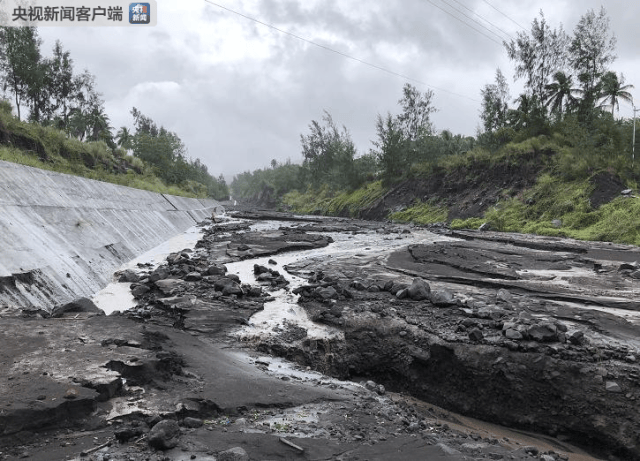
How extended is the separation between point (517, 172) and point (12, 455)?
1348 inches

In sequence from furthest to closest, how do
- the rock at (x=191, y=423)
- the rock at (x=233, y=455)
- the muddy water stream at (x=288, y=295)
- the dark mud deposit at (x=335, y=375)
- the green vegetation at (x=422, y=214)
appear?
the green vegetation at (x=422, y=214)
the muddy water stream at (x=288, y=295)
the rock at (x=191, y=423)
the dark mud deposit at (x=335, y=375)
the rock at (x=233, y=455)

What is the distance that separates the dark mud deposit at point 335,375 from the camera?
131 inches

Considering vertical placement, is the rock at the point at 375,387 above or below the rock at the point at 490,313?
below

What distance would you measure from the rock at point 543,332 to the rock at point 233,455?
Answer: 4.56 metres

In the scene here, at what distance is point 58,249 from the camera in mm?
8484

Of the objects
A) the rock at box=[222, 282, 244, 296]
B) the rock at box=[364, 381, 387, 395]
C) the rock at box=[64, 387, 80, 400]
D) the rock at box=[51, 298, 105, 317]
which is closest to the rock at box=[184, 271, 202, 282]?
the rock at box=[222, 282, 244, 296]

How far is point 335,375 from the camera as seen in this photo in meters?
→ 6.19

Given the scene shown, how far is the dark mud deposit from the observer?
11.0 ft

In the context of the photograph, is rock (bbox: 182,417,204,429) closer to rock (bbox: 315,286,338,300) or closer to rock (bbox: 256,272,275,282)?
rock (bbox: 315,286,338,300)

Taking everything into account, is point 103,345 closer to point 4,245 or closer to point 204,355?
point 204,355

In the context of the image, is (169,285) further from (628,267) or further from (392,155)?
(392,155)

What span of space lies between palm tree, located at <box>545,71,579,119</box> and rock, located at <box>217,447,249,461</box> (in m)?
44.5

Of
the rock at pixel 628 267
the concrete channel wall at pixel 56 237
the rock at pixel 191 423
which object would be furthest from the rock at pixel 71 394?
the rock at pixel 628 267

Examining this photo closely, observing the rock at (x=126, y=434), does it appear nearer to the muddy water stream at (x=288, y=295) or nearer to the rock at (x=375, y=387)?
the muddy water stream at (x=288, y=295)
